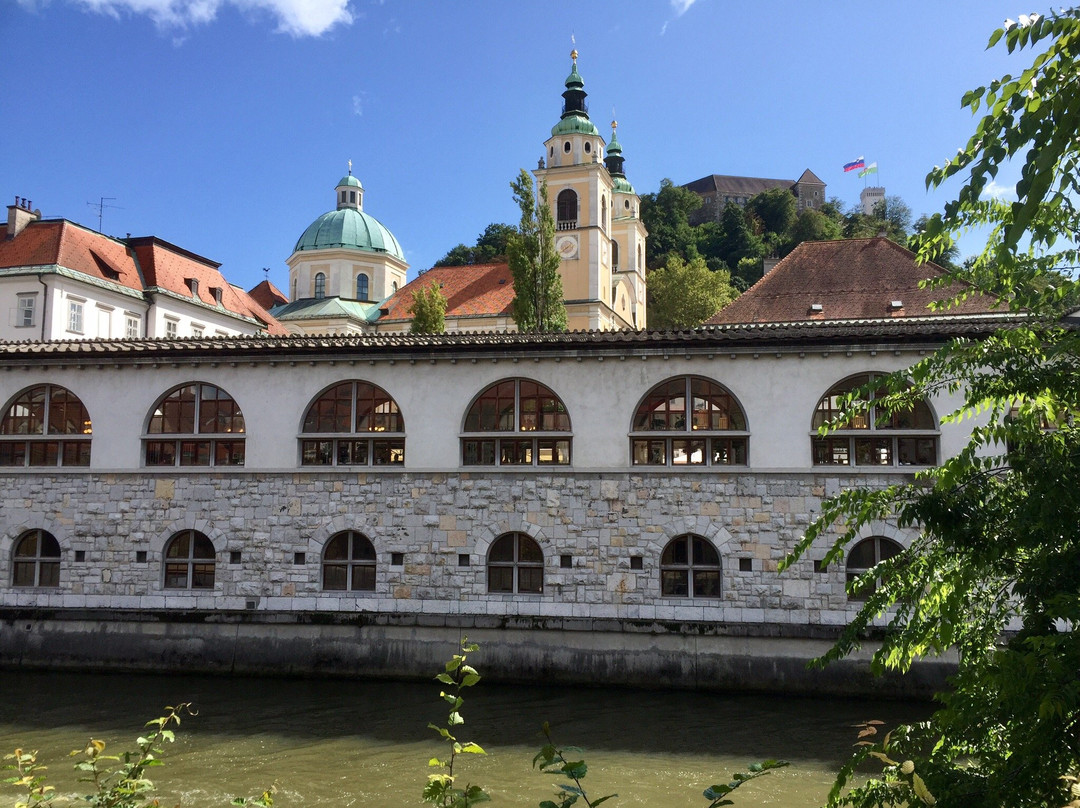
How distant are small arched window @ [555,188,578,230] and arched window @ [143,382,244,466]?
4070 cm

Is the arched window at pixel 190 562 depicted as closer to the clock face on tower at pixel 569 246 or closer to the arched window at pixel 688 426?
the arched window at pixel 688 426

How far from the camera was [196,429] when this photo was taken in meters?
18.0

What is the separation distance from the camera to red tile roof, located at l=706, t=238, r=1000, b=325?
26297 millimetres

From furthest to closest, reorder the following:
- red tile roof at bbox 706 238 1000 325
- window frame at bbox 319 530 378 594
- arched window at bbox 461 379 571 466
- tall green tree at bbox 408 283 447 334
Answer: tall green tree at bbox 408 283 447 334 < red tile roof at bbox 706 238 1000 325 < window frame at bbox 319 530 378 594 < arched window at bbox 461 379 571 466

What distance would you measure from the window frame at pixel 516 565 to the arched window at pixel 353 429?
2603 mm

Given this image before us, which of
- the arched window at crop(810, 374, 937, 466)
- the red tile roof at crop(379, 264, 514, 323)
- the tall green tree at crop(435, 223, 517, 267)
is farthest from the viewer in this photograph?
the tall green tree at crop(435, 223, 517, 267)

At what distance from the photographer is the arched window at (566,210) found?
5653 centimetres

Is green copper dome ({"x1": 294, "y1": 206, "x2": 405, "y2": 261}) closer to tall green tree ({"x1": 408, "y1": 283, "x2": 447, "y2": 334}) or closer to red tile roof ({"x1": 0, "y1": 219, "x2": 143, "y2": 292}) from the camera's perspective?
red tile roof ({"x1": 0, "y1": 219, "x2": 143, "y2": 292})

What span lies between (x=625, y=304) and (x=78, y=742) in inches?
2226

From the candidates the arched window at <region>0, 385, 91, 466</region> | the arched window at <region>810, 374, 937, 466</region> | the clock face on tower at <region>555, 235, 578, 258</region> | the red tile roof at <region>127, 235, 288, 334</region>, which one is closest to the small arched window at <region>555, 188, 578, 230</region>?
the clock face on tower at <region>555, 235, 578, 258</region>

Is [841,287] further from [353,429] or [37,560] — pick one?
[37,560]

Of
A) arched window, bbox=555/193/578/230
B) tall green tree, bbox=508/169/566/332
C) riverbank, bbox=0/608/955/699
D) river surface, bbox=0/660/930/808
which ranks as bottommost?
river surface, bbox=0/660/930/808

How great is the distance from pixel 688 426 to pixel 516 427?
328cm

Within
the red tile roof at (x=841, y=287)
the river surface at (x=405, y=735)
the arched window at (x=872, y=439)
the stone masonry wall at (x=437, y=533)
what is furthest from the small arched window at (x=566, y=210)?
the river surface at (x=405, y=735)
